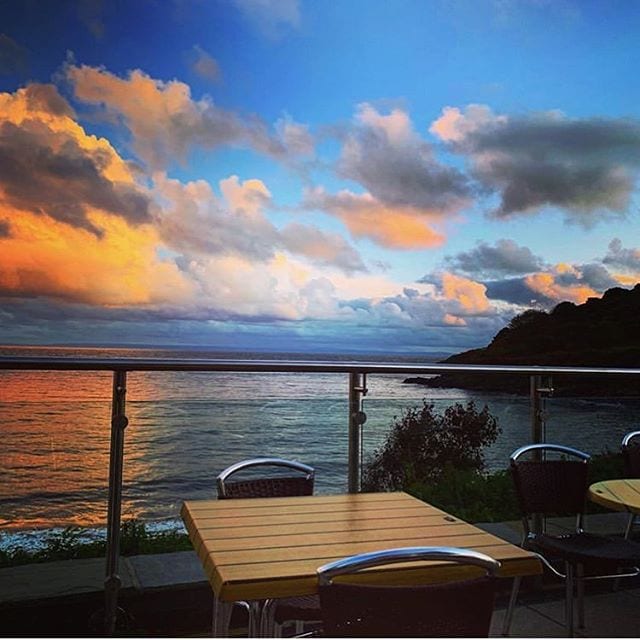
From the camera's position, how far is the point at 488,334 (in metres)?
18.4

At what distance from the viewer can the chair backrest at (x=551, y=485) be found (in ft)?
11.5

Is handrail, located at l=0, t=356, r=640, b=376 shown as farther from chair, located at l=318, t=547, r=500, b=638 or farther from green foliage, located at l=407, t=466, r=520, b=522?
chair, located at l=318, t=547, r=500, b=638

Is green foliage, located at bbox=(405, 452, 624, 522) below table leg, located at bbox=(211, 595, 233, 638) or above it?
above

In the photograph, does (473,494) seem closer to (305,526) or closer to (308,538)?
(305,526)

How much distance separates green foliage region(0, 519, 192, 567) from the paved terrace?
1.3 inches

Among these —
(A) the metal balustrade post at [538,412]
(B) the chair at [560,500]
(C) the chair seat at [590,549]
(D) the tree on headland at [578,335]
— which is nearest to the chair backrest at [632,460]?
(B) the chair at [560,500]

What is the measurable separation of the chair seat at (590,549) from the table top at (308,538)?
1046 mm

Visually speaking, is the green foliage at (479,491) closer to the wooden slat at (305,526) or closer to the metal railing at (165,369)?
the metal railing at (165,369)

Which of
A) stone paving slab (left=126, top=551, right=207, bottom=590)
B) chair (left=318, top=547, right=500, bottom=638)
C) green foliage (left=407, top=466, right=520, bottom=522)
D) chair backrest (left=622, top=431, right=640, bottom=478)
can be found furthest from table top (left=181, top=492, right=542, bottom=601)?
chair backrest (left=622, top=431, right=640, bottom=478)

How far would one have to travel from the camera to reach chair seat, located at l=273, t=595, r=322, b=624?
2.35 m

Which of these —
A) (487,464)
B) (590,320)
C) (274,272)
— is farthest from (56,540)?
(590,320)

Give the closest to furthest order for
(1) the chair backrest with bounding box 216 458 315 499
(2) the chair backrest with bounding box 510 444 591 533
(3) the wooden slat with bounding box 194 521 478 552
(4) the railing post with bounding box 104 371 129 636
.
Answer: (3) the wooden slat with bounding box 194 521 478 552
(1) the chair backrest with bounding box 216 458 315 499
(4) the railing post with bounding box 104 371 129 636
(2) the chair backrest with bounding box 510 444 591 533

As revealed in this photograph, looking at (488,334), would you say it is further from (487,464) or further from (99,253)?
(487,464)

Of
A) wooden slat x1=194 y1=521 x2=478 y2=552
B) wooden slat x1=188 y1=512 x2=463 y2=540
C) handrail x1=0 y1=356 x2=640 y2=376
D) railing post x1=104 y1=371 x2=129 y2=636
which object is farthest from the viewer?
railing post x1=104 y1=371 x2=129 y2=636
